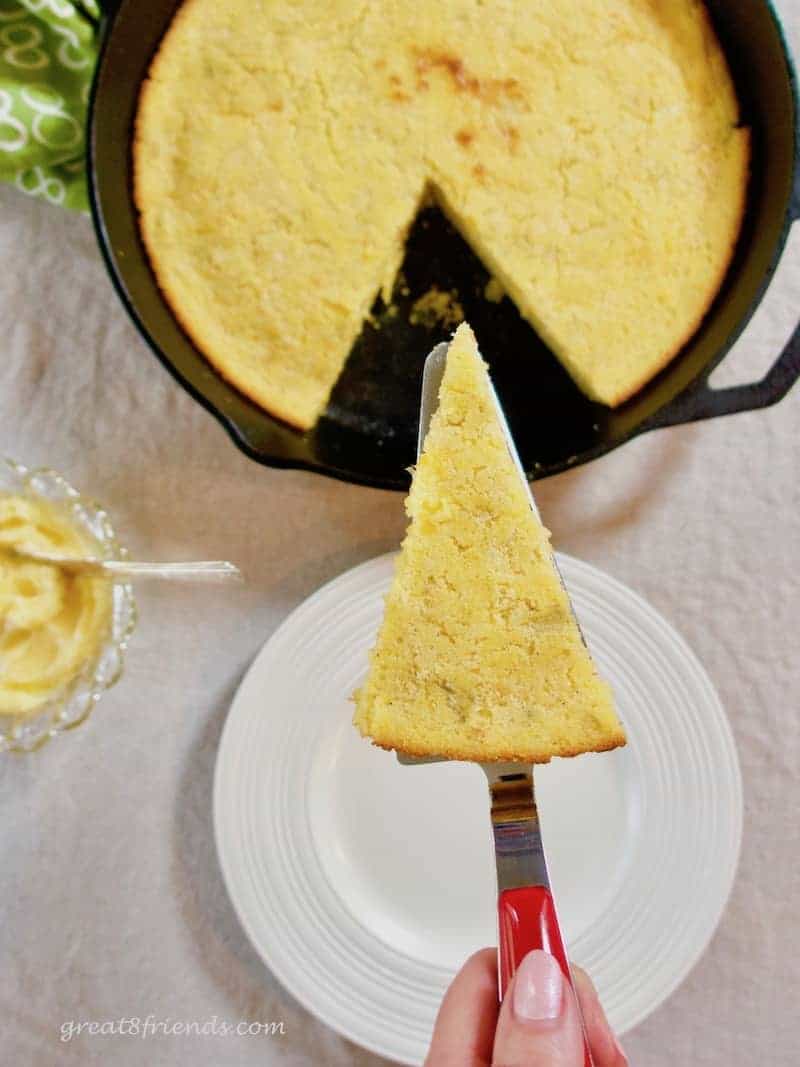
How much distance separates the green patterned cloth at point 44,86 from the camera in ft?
4.95

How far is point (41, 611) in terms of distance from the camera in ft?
4.84

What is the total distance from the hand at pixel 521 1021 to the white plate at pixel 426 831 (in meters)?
0.21

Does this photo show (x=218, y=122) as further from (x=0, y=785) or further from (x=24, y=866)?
(x=24, y=866)

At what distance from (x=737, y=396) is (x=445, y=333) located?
1.60 ft

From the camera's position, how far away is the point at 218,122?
152cm

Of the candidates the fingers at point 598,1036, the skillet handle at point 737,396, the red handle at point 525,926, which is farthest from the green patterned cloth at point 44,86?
the fingers at point 598,1036

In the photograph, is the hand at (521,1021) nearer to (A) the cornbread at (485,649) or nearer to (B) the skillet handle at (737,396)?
(A) the cornbread at (485,649)

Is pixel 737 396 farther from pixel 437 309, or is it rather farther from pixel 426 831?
pixel 426 831

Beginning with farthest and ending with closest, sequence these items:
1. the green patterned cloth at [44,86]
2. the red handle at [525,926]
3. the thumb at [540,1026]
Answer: the green patterned cloth at [44,86]
the red handle at [525,926]
the thumb at [540,1026]

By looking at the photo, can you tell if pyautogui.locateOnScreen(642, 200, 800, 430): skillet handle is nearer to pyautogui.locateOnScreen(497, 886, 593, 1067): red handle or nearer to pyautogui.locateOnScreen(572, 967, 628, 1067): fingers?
pyautogui.locateOnScreen(497, 886, 593, 1067): red handle

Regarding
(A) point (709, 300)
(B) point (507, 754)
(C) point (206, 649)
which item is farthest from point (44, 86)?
(B) point (507, 754)

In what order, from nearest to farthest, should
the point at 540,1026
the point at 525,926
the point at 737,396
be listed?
the point at 540,1026, the point at 525,926, the point at 737,396

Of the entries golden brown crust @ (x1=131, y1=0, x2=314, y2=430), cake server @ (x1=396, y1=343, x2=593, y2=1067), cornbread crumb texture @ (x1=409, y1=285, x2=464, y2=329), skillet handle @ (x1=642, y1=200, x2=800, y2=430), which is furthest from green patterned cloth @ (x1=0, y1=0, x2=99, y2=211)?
skillet handle @ (x1=642, y1=200, x2=800, y2=430)

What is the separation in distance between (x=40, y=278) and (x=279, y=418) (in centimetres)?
51
